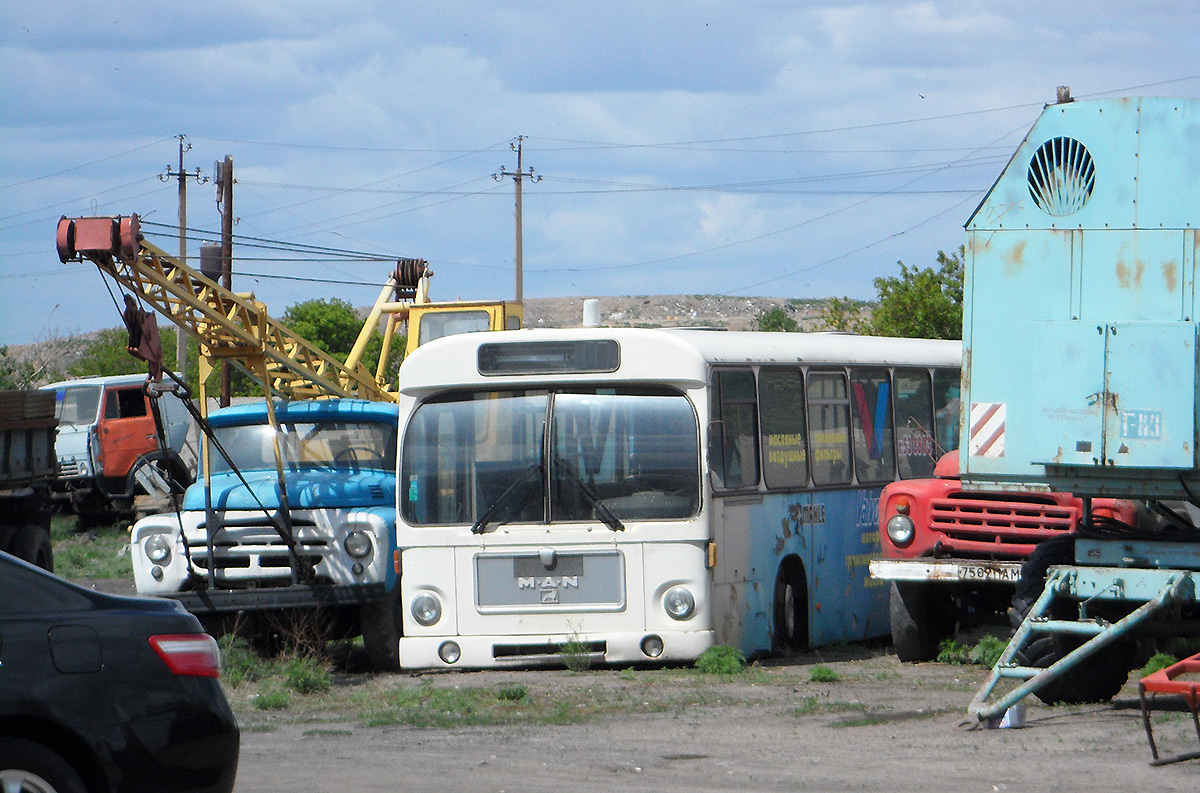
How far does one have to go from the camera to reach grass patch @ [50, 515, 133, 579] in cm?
2525

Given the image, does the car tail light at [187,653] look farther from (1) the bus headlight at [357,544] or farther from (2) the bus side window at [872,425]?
(2) the bus side window at [872,425]

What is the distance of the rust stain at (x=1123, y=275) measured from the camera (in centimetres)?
981

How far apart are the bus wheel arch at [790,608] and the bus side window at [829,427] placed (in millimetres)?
878

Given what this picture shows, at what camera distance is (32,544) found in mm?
17547

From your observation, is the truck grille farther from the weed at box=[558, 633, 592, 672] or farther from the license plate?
the license plate

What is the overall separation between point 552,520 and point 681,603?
3.87ft

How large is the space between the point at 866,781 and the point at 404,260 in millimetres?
18038

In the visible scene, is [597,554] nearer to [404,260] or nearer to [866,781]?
[866,781]

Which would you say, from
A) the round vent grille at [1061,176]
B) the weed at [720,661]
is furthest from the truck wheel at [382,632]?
the round vent grille at [1061,176]

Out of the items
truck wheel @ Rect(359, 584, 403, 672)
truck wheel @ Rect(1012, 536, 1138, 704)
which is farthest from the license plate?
truck wheel @ Rect(359, 584, 403, 672)

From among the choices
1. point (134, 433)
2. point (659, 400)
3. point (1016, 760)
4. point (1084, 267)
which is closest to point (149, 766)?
point (1016, 760)

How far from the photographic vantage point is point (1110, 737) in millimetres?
9219

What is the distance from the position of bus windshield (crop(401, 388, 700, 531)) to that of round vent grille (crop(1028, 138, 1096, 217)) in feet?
11.9

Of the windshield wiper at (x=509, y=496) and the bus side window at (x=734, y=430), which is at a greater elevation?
the bus side window at (x=734, y=430)
